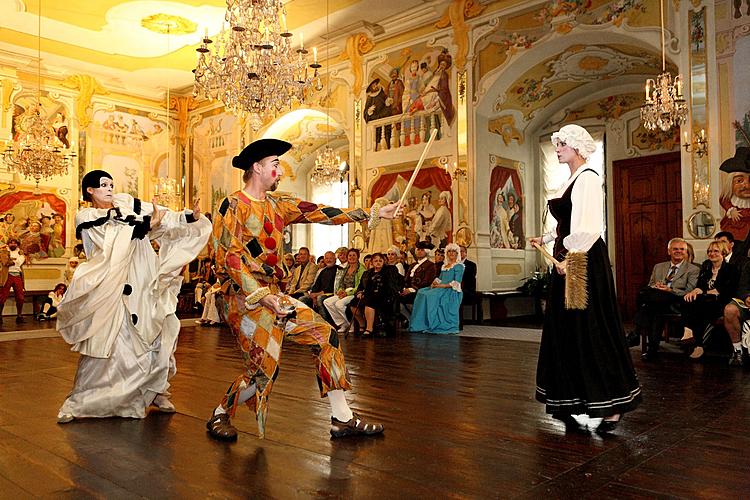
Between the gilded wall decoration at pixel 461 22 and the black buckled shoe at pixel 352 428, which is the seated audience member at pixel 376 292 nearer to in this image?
the gilded wall decoration at pixel 461 22

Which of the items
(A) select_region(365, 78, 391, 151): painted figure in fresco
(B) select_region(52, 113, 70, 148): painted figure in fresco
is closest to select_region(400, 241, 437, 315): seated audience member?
(A) select_region(365, 78, 391, 151): painted figure in fresco

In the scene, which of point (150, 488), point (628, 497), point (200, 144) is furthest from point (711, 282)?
point (200, 144)

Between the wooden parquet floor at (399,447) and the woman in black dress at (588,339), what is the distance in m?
0.16

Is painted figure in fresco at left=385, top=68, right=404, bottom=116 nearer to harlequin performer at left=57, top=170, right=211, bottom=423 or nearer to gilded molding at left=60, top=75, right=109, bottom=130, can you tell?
harlequin performer at left=57, top=170, right=211, bottom=423

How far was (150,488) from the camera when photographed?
226 centimetres

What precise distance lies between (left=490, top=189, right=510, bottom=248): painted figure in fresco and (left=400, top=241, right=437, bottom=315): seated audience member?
1.33 meters

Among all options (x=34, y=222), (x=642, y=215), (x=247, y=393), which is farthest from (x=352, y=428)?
(x=34, y=222)

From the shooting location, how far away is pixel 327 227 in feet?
47.2

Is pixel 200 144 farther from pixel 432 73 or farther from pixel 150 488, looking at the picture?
pixel 150 488

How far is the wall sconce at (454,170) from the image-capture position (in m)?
9.45

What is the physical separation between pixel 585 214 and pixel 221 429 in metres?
2.08

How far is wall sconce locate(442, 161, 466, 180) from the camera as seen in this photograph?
945 centimetres

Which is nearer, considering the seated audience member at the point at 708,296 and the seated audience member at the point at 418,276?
the seated audience member at the point at 708,296

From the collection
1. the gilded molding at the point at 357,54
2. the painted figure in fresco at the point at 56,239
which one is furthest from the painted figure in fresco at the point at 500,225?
the painted figure in fresco at the point at 56,239
